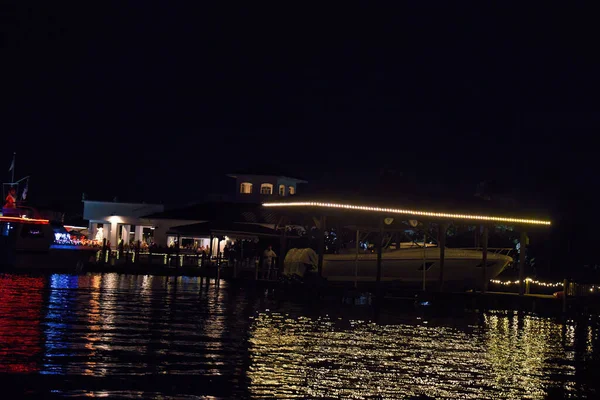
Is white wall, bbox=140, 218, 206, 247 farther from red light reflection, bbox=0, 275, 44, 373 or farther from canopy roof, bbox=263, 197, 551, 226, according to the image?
canopy roof, bbox=263, 197, 551, 226

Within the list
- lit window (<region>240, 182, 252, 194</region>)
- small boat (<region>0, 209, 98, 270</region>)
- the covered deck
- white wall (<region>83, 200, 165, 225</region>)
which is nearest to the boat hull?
the covered deck

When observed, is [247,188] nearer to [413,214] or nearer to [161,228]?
[161,228]

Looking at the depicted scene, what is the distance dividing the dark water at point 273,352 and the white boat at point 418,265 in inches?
232

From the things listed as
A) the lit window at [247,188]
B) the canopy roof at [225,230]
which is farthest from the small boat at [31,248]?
the lit window at [247,188]

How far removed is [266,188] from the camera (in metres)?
84.6

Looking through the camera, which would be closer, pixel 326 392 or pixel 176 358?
pixel 326 392

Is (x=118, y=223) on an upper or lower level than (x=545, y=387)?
upper

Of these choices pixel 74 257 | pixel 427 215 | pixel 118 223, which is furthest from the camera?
pixel 118 223

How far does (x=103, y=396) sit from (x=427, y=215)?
24.5 meters

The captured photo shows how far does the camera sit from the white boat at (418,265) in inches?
1620

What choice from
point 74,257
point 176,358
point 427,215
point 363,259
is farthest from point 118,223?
point 176,358

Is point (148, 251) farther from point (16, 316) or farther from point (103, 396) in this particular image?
point (103, 396)

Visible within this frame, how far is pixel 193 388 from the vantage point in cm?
1605

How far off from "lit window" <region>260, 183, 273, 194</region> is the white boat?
4193 centimetres
